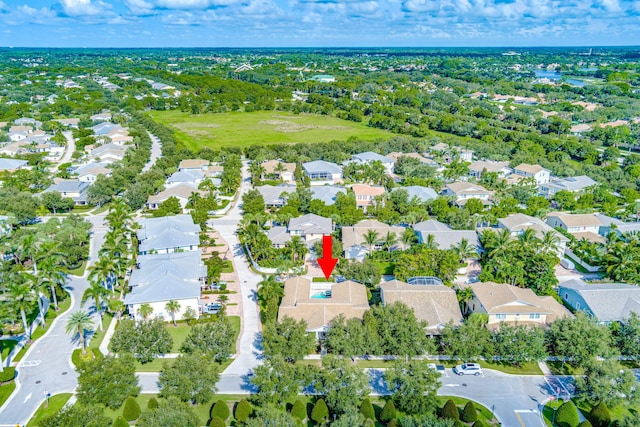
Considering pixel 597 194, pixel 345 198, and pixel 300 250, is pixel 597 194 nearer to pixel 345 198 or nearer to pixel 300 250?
pixel 345 198

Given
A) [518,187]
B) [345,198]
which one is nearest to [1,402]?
[345,198]

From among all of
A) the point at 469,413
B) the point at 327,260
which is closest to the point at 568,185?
the point at 327,260

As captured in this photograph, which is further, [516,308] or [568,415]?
[516,308]

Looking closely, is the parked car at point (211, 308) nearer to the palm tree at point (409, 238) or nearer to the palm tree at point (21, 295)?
the palm tree at point (21, 295)

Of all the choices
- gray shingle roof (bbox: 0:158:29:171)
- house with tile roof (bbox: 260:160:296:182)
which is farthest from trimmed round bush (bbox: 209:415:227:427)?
gray shingle roof (bbox: 0:158:29:171)

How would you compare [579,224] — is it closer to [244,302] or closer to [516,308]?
[516,308]

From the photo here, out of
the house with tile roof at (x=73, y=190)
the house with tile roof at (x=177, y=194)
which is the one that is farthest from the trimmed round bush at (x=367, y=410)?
the house with tile roof at (x=73, y=190)
